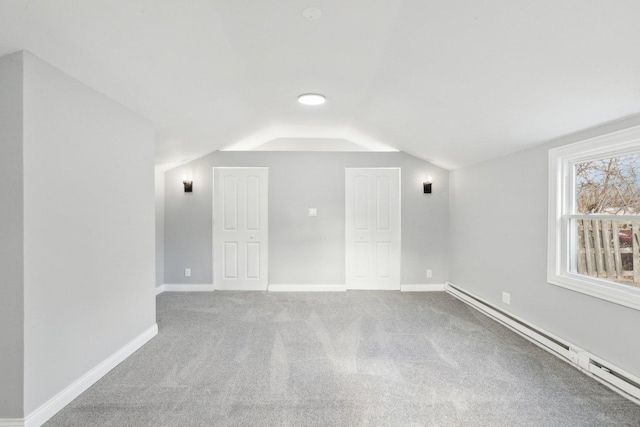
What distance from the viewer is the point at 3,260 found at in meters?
1.62

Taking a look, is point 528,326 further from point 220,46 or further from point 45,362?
point 45,362

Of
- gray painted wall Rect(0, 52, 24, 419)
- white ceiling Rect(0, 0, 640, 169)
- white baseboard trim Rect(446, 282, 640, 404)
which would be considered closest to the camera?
white ceiling Rect(0, 0, 640, 169)

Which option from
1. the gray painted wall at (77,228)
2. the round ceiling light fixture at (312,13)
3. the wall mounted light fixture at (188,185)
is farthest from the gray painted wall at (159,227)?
the round ceiling light fixture at (312,13)

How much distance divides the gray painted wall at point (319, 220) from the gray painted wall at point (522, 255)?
35 centimetres

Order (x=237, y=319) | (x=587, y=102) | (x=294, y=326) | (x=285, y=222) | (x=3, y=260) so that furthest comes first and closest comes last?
(x=285, y=222), (x=237, y=319), (x=294, y=326), (x=587, y=102), (x=3, y=260)

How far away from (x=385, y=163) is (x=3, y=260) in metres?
4.32

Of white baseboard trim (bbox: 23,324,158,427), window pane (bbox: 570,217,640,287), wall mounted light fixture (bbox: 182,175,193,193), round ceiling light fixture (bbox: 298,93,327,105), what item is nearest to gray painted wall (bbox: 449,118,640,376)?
window pane (bbox: 570,217,640,287)

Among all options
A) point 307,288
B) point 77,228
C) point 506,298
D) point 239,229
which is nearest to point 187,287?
point 239,229

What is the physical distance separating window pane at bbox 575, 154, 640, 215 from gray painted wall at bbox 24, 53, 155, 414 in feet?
12.9

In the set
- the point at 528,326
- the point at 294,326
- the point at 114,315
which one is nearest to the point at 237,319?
the point at 294,326

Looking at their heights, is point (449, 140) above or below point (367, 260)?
above

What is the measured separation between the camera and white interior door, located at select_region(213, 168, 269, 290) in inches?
186

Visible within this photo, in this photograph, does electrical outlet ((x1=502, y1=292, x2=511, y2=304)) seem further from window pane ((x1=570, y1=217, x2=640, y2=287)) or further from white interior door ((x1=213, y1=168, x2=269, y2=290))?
white interior door ((x1=213, y1=168, x2=269, y2=290))

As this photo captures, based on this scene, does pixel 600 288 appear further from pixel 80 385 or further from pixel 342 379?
pixel 80 385
